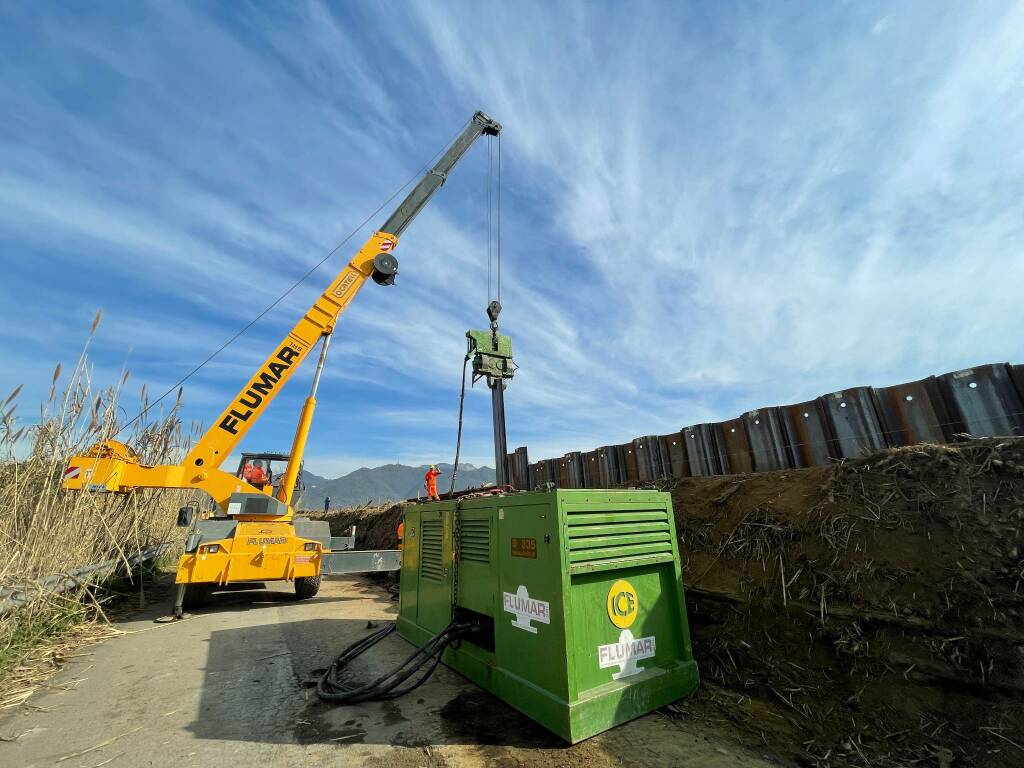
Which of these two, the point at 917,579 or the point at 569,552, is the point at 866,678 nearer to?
the point at 917,579

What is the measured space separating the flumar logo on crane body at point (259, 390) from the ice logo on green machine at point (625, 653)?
745 cm

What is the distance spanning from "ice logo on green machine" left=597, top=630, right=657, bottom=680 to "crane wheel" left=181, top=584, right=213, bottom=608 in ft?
22.7

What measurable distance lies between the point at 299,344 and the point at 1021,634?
971cm

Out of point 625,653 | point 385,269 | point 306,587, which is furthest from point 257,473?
point 625,653

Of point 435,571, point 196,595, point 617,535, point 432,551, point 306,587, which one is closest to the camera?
point 617,535

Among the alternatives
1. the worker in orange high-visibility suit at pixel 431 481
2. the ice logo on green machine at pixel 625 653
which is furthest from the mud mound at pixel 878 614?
the worker in orange high-visibility suit at pixel 431 481

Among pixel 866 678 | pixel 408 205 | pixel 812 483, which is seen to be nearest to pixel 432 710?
pixel 866 678

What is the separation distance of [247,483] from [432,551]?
5.22 meters

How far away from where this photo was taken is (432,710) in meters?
3.35

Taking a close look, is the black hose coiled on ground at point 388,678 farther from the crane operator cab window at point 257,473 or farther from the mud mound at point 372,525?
the mud mound at point 372,525

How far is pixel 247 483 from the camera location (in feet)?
26.2

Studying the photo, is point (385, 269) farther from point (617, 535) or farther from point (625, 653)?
point (625, 653)

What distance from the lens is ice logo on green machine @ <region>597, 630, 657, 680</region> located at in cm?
304

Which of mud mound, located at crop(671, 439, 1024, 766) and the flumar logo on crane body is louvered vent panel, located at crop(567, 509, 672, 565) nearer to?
mud mound, located at crop(671, 439, 1024, 766)
